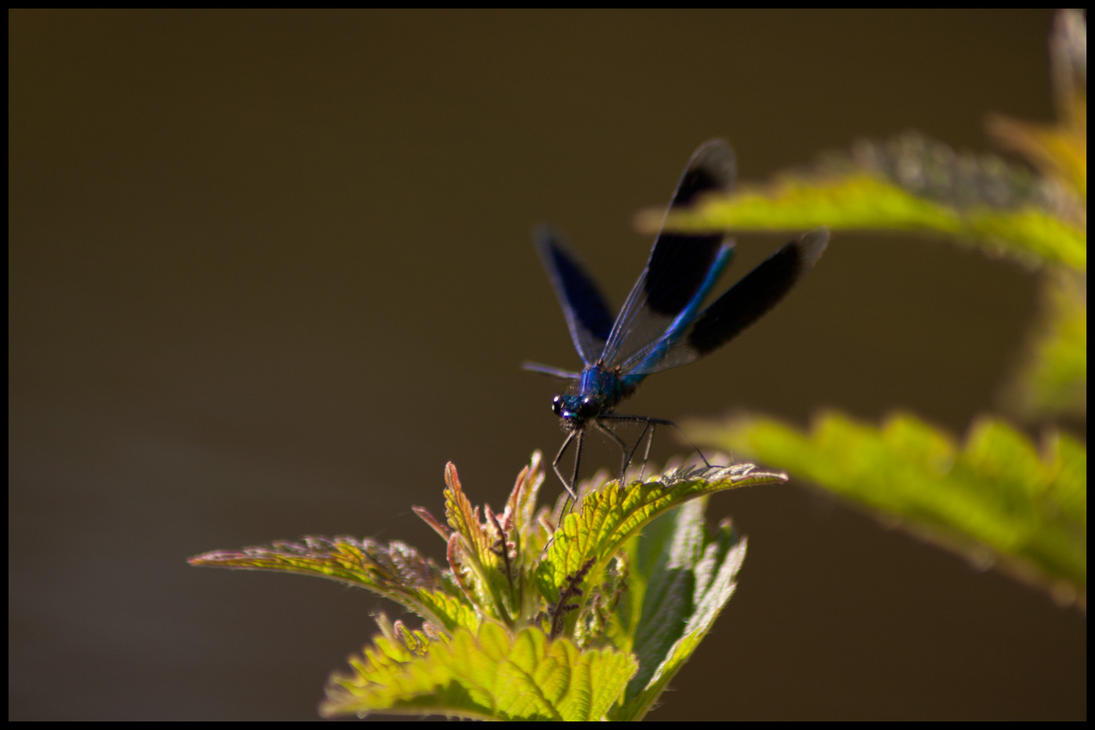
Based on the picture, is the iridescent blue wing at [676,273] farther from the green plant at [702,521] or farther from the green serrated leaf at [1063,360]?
the green serrated leaf at [1063,360]

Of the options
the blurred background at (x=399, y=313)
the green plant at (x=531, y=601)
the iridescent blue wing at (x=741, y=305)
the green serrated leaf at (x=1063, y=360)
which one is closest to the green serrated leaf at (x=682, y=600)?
the green plant at (x=531, y=601)

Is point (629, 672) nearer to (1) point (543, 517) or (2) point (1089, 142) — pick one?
(1) point (543, 517)

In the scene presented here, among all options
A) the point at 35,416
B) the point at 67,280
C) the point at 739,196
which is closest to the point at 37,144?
the point at 67,280

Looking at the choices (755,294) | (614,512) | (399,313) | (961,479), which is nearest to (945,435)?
(961,479)

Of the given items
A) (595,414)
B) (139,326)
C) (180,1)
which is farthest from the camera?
(139,326)

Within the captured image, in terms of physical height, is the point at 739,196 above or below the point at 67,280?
below

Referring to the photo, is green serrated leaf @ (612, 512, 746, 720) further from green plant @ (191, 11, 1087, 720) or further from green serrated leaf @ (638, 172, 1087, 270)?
green serrated leaf @ (638, 172, 1087, 270)
